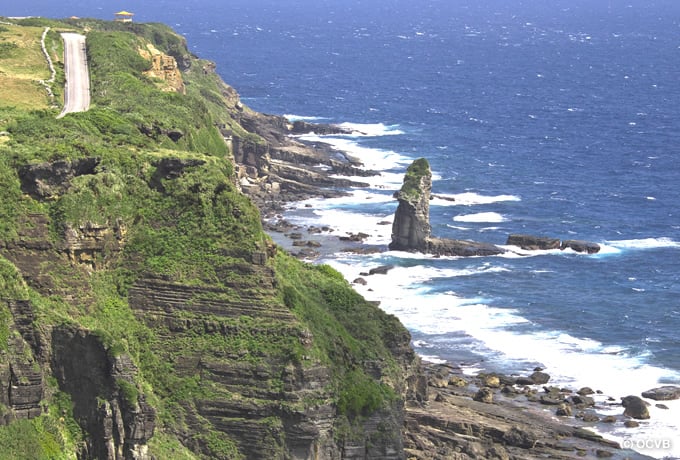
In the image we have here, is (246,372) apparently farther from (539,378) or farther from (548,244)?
(548,244)

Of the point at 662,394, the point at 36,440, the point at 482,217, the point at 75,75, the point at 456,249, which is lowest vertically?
the point at 662,394

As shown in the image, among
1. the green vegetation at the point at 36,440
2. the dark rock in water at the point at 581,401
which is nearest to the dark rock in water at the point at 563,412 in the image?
the dark rock in water at the point at 581,401

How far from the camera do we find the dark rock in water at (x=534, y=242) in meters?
152

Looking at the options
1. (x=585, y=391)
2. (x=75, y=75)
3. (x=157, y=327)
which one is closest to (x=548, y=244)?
(x=585, y=391)

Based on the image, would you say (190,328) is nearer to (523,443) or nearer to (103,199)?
(103,199)

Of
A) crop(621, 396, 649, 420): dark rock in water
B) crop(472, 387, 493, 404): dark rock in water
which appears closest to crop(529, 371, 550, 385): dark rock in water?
crop(472, 387, 493, 404): dark rock in water

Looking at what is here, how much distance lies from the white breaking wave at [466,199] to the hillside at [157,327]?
101205 millimetres

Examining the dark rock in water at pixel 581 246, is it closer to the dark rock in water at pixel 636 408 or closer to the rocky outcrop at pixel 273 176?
the rocky outcrop at pixel 273 176

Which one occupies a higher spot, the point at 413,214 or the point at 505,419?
the point at 413,214

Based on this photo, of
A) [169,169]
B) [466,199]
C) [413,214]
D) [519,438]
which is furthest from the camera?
[466,199]

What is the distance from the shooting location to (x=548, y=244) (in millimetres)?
152250

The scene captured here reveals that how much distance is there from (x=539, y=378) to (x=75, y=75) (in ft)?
146

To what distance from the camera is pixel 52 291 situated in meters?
62.7
